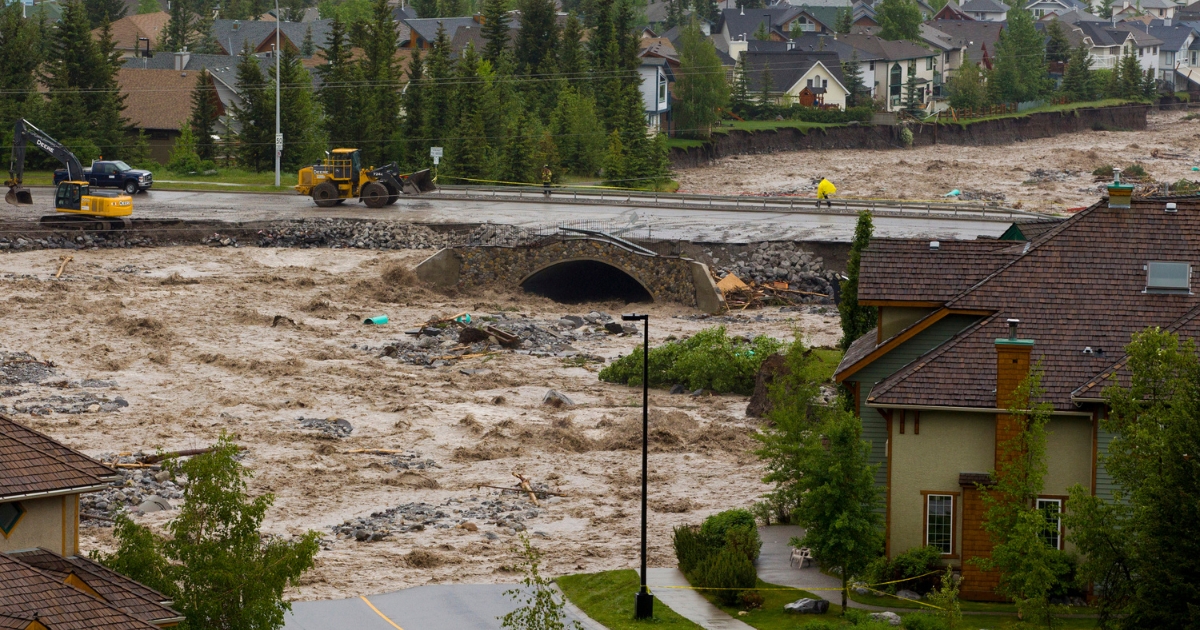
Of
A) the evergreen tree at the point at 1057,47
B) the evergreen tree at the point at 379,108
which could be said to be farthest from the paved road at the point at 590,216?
the evergreen tree at the point at 1057,47

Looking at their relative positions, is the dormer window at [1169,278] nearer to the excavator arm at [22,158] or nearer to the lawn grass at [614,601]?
the lawn grass at [614,601]

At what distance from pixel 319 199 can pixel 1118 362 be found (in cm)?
5440

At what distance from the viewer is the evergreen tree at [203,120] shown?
93.2 meters

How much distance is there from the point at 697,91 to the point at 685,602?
94.4 m

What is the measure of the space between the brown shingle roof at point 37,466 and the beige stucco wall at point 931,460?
15.1m

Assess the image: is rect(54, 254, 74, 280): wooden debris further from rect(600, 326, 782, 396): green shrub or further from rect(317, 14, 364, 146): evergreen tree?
rect(600, 326, 782, 396): green shrub

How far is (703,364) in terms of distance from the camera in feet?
173

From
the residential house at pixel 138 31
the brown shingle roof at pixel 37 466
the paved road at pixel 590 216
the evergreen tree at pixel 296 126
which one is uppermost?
the residential house at pixel 138 31

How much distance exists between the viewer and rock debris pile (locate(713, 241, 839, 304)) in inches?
2680

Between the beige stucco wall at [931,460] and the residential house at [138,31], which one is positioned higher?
the residential house at [138,31]

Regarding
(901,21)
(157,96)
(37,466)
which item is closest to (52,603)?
(37,466)

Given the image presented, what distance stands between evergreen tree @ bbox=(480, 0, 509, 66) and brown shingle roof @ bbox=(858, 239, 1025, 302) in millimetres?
77150

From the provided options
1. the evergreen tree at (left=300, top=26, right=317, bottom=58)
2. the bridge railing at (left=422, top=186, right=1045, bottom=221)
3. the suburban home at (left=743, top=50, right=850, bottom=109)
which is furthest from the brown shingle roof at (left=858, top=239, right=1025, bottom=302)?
the suburban home at (left=743, top=50, right=850, bottom=109)

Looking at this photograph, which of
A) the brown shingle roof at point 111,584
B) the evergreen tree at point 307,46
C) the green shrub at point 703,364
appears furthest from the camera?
the evergreen tree at point 307,46
